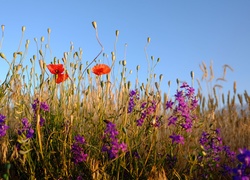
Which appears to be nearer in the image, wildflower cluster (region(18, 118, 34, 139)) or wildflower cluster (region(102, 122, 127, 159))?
wildflower cluster (region(102, 122, 127, 159))

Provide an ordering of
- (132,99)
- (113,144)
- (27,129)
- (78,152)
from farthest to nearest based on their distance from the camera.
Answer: (132,99), (27,129), (78,152), (113,144)

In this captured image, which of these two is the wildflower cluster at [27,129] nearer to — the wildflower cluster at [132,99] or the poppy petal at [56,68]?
the poppy petal at [56,68]

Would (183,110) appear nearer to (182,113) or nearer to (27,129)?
(182,113)

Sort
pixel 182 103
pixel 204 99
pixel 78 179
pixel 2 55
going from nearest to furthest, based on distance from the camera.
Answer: pixel 78 179 → pixel 182 103 → pixel 2 55 → pixel 204 99

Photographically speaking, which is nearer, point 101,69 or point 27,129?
point 27,129

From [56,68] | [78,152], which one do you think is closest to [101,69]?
[56,68]

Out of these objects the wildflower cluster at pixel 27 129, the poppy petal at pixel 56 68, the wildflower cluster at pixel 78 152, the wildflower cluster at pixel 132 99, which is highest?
the poppy petal at pixel 56 68

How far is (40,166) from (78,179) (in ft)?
1.29

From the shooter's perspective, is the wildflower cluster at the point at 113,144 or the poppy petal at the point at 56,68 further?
the poppy petal at the point at 56,68

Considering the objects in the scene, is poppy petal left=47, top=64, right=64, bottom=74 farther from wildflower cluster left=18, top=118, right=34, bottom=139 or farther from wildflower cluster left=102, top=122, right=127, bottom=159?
wildflower cluster left=102, top=122, right=127, bottom=159

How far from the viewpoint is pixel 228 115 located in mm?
5301

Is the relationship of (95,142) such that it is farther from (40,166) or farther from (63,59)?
(63,59)

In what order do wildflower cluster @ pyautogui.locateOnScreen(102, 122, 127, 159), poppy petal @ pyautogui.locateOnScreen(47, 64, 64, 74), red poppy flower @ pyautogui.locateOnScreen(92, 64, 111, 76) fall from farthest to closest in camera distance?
red poppy flower @ pyautogui.locateOnScreen(92, 64, 111, 76), poppy petal @ pyautogui.locateOnScreen(47, 64, 64, 74), wildflower cluster @ pyautogui.locateOnScreen(102, 122, 127, 159)

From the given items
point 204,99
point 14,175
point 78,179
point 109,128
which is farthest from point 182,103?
point 204,99
